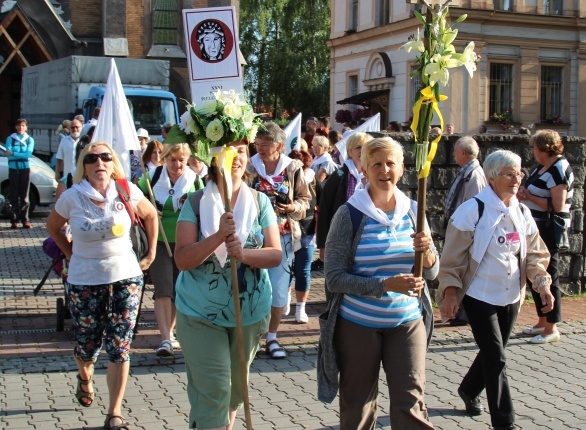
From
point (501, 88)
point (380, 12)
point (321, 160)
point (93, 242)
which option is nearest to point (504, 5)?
point (501, 88)

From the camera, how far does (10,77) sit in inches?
1528

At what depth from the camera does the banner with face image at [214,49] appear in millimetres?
8367

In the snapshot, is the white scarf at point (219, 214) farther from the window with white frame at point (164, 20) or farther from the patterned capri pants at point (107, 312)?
the window with white frame at point (164, 20)

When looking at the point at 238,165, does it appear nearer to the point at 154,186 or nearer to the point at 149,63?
the point at 154,186

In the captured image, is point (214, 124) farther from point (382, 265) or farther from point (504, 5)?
point (504, 5)

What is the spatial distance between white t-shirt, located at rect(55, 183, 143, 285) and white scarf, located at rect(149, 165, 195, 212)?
1987mm

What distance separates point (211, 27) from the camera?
8.45m

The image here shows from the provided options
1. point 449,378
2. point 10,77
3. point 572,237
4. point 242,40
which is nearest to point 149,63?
point 10,77

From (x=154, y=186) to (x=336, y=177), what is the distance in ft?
5.66

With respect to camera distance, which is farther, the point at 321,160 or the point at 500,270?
the point at 321,160

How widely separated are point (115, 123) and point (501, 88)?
27.1m

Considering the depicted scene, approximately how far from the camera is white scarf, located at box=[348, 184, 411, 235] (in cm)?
475

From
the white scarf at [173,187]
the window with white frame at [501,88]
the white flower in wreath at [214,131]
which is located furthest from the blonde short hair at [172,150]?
the window with white frame at [501,88]

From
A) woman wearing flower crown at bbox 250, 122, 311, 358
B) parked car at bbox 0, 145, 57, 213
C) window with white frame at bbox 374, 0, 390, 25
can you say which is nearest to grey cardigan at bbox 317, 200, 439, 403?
woman wearing flower crown at bbox 250, 122, 311, 358
